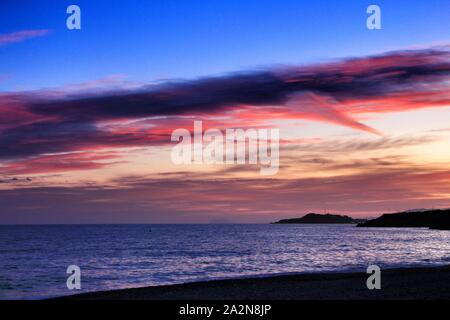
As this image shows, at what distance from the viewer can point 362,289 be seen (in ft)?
90.2

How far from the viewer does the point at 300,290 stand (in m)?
28.2

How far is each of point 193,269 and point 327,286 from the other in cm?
2361

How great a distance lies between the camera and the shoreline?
25.2 metres

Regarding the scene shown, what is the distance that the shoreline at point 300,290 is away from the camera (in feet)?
82.8
